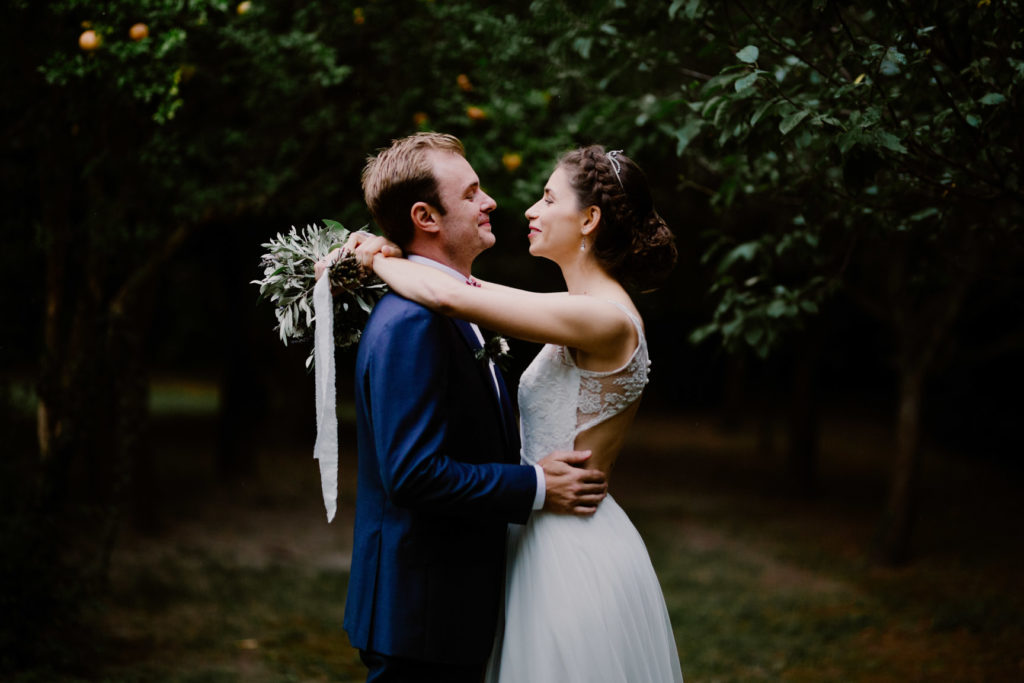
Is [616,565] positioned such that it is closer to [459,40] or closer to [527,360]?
[459,40]

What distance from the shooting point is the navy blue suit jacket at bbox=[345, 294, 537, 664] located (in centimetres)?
222

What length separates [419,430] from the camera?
7.22 ft

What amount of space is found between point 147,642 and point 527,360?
29.4 ft

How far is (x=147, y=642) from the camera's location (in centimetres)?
605

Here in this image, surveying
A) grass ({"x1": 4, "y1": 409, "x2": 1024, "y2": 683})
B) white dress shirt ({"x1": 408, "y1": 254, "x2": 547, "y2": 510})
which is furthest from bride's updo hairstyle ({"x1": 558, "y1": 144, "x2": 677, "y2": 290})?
grass ({"x1": 4, "y1": 409, "x2": 1024, "y2": 683})

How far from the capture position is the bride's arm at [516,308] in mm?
2312

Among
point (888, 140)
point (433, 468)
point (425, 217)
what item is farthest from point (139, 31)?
point (888, 140)

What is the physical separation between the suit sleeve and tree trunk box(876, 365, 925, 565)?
23.4 feet

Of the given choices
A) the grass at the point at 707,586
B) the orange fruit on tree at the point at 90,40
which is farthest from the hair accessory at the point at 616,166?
the grass at the point at 707,586

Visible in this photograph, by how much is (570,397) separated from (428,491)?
1.96 feet

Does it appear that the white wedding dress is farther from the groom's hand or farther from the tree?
the tree

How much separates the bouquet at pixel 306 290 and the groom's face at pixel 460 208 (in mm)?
237

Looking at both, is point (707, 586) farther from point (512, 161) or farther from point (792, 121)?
point (792, 121)

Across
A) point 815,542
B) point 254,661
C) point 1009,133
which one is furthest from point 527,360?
point 1009,133
